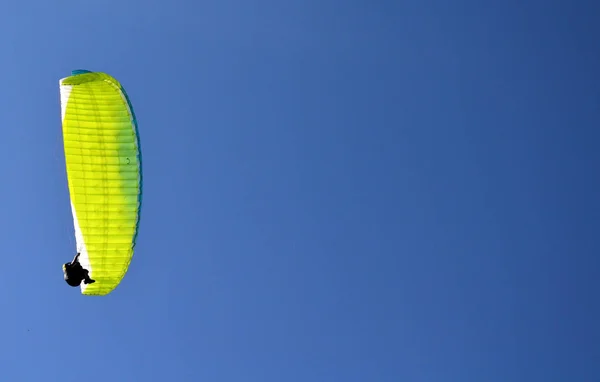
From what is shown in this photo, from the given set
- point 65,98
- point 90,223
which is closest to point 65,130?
point 65,98

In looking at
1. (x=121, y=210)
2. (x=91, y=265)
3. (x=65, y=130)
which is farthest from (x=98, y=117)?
(x=91, y=265)

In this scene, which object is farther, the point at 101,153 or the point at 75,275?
the point at 75,275

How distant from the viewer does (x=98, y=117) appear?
45.0 ft

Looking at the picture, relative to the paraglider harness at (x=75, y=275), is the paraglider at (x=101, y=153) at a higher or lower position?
higher

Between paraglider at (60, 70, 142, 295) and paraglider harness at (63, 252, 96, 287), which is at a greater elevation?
paraglider at (60, 70, 142, 295)

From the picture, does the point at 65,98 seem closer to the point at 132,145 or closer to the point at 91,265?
the point at 132,145

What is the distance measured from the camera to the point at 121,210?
13.9 meters

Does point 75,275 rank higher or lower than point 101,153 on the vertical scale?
lower

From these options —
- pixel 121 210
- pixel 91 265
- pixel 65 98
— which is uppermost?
pixel 65 98

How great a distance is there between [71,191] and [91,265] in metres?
1.29

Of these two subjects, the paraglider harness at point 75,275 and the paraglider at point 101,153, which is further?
the paraglider harness at point 75,275

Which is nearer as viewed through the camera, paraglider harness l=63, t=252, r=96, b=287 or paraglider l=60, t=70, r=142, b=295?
paraglider l=60, t=70, r=142, b=295

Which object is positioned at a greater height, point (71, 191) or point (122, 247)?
point (71, 191)

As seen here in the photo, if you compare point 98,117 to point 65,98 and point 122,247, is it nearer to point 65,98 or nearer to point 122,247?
point 65,98
